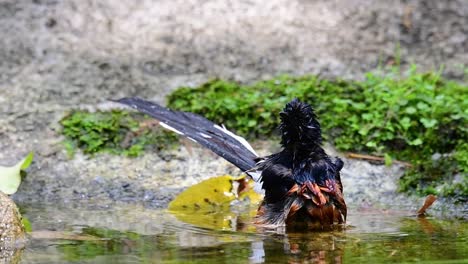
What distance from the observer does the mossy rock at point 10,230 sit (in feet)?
13.3

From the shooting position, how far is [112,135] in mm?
6410

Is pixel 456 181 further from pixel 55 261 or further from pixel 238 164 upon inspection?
pixel 55 261

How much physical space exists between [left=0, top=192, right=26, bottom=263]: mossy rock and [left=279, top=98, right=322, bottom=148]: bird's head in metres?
1.59

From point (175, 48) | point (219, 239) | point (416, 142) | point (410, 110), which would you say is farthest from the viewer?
point (175, 48)

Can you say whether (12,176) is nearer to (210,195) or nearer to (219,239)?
(210,195)

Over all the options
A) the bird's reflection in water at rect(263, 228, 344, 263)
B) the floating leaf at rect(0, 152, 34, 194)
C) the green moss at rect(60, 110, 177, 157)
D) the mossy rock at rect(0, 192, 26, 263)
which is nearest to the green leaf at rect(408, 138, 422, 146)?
the bird's reflection in water at rect(263, 228, 344, 263)

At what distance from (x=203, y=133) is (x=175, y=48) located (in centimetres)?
211

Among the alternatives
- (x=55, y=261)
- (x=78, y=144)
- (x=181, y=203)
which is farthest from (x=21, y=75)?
(x=55, y=261)

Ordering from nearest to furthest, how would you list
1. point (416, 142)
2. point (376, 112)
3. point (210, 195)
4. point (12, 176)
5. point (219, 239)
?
point (219, 239)
point (210, 195)
point (12, 176)
point (416, 142)
point (376, 112)

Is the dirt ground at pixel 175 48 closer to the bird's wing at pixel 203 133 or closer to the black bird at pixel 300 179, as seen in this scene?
the bird's wing at pixel 203 133

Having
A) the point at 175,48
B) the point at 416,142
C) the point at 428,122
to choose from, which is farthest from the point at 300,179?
the point at 175,48

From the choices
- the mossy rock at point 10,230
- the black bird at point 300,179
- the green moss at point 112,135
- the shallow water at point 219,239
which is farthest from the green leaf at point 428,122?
the mossy rock at point 10,230

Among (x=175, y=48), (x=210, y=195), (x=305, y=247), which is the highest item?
(x=175, y=48)

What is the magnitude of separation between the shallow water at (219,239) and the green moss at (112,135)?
2.87ft
